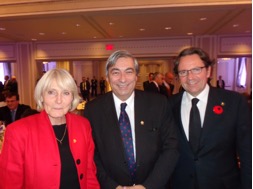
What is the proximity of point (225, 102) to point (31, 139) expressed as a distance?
4.60 feet

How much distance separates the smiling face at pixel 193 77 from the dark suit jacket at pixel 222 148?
13 centimetres

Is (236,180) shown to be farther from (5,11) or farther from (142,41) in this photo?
(142,41)

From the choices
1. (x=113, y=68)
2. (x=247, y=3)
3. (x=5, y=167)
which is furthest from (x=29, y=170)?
(x=247, y=3)

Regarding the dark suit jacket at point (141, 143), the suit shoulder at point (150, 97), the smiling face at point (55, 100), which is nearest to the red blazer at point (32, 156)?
the smiling face at point (55, 100)

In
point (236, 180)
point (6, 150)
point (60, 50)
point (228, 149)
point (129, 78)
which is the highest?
point (60, 50)

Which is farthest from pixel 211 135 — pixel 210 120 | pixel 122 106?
pixel 122 106

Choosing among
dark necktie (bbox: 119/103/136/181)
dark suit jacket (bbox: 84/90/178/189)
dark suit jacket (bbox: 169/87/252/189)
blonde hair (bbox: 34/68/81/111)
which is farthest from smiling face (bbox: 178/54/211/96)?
blonde hair (bbox: 34/68/81/111)

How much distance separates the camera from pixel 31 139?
1299mm

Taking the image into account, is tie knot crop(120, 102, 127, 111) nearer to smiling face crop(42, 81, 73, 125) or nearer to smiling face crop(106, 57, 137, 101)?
smiling face crop(106, 57, 137, 101)

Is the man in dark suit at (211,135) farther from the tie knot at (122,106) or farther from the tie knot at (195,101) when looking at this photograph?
the tie knot at (122,106)

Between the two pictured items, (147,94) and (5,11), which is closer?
(147,94)

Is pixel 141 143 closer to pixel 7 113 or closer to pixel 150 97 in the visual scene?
pixel 150 97

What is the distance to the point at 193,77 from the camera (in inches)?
64.6

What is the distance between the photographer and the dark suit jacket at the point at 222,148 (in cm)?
159
